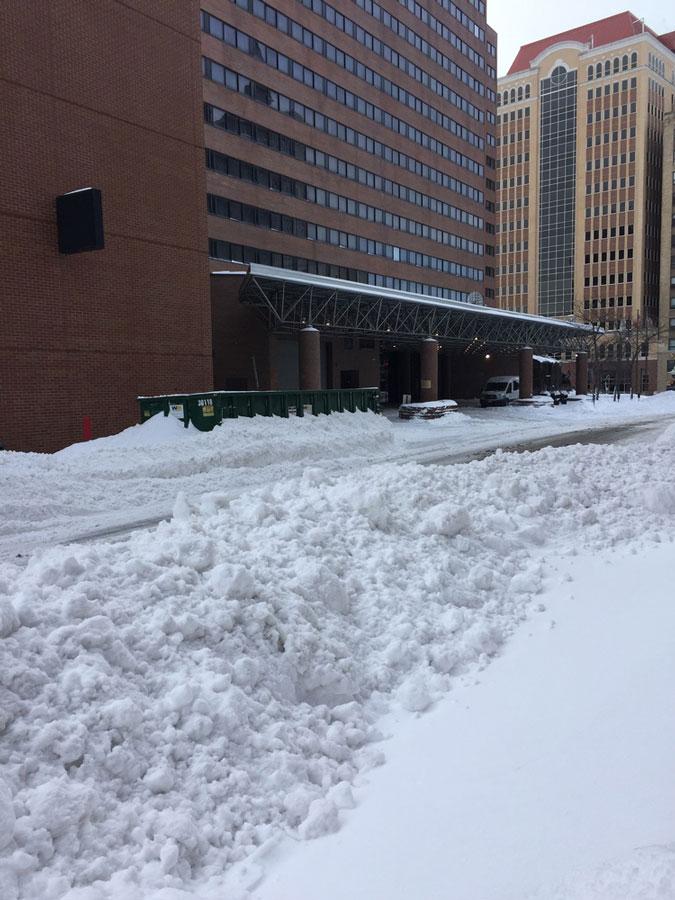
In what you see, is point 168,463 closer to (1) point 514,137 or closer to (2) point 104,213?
(2) point 104,213

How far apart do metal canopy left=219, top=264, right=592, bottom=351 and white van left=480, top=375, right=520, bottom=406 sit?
337 centimetres

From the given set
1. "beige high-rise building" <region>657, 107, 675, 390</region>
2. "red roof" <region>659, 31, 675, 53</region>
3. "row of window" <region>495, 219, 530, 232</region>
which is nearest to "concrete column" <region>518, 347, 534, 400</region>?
"beige high-rise building" <region>657, 107, 675, 390</region>

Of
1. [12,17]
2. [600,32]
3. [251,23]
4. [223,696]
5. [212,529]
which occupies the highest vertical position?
[600,32]

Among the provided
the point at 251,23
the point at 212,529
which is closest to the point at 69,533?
the point at 212,529

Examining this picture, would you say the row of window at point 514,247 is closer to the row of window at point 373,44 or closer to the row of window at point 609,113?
the row of window at point 609,113

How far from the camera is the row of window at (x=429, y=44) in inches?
1940

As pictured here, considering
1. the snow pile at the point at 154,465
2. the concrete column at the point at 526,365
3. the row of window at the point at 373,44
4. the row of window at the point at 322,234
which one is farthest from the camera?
the concrete column at the point at 526,365

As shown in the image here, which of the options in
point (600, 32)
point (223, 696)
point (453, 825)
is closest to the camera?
point (453, 825)

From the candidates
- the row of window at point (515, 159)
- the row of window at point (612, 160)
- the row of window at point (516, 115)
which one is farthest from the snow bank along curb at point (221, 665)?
the row of window at point (516, 115)

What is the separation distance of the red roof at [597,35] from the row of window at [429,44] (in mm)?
60685

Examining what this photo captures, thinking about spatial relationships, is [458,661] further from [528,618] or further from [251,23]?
[251,23]

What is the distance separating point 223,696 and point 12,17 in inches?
741

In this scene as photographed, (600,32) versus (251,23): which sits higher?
(600,32)

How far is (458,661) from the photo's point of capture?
4.97m
